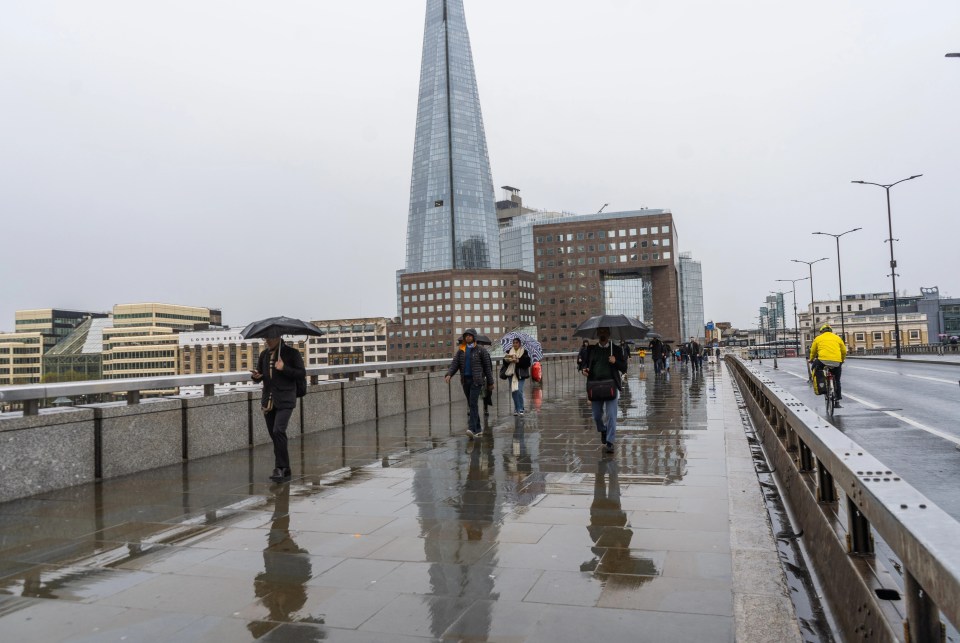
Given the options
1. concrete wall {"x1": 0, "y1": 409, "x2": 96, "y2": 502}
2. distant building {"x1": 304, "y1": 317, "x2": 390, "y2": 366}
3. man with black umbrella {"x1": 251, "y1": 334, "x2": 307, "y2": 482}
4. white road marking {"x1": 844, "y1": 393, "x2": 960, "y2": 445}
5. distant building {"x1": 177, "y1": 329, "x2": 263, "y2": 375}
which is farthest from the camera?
distant building {"x1": 304, "y1": 317, "x2": 390, "y2": 366}

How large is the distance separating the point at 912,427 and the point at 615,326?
569 centimetres

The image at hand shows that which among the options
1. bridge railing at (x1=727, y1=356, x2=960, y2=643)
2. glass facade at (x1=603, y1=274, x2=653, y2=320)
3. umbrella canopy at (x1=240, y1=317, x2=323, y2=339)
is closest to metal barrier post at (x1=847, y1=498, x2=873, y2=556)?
bridge railing at (x1=727, y1=356, x2=960, y2=643)

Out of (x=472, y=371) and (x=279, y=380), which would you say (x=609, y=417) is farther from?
(x=279, y=380)

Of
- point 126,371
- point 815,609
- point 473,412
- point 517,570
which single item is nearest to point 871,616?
point 815,609

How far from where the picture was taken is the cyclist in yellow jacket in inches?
621

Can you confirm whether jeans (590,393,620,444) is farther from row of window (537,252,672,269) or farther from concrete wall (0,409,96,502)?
row of window (537,252,672,269)

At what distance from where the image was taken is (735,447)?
10.4 metres

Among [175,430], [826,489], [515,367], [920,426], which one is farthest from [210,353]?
[826,489]

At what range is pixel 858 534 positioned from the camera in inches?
162

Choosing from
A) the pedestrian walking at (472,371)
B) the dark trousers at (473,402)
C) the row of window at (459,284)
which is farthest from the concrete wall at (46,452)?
the row of window at (459,284)

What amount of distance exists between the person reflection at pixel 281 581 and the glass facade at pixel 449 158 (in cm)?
17834

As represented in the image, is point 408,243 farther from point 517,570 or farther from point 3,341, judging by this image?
point 517,570

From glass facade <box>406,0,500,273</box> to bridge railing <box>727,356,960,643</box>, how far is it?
17871 cm

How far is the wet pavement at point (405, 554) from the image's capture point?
3.96 m
